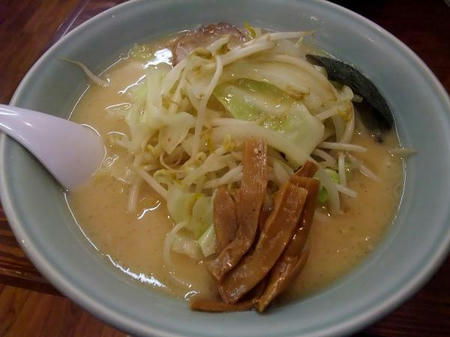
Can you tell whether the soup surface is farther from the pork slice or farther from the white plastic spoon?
the pork slice

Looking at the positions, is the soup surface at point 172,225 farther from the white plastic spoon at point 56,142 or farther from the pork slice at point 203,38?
the pork slice at point 203,38

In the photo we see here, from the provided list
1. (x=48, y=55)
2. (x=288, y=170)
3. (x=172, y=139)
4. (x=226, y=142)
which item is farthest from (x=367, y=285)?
Result: (x=48, y=55)

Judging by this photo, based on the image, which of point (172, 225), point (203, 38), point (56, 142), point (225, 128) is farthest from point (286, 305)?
point (203, 38)

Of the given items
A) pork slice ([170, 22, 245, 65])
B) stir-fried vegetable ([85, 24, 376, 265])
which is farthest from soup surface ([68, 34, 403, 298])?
pork slice ([170, 22, 245, 65])

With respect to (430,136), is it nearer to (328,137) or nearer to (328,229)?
(328,137)

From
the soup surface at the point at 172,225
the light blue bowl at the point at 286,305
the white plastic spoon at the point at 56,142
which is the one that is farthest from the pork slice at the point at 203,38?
the white plastic spoon at the point at 56,142

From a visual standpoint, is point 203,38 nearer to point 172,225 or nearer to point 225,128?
point 225,128
